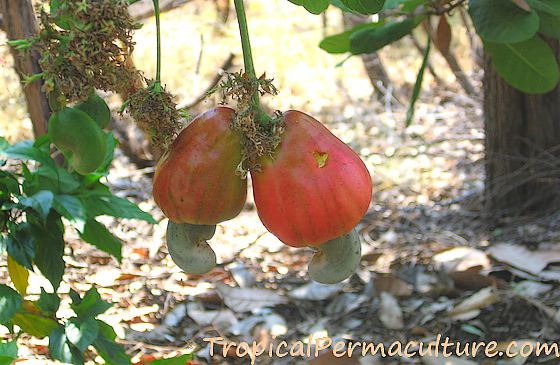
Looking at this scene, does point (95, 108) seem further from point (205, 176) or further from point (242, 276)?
point (242, 276)

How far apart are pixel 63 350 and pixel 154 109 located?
584 millimetres

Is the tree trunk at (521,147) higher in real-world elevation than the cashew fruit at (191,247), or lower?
lower

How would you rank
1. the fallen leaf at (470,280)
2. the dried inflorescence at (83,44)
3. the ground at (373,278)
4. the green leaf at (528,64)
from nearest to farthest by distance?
the dried inflorescence at (83,44) → the green leaf at (528,64) → the ground at (373,278) → the fallen leaf at (470,280)

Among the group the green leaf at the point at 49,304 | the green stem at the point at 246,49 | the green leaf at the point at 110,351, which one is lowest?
the green leaf at the point at 110,351

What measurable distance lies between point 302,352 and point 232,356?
15 cm

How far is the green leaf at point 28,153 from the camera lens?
1236mm

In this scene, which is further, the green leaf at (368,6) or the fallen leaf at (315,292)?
the fallen leaf at (315,292)

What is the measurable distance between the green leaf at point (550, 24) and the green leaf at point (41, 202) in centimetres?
82

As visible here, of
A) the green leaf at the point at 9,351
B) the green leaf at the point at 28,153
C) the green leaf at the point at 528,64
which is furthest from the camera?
the green leaf at the point at 528,64

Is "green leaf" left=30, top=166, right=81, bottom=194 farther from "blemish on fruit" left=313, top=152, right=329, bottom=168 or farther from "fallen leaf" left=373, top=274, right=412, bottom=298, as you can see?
"fallen leaf" left=373, top=274, right=412, bottom=298

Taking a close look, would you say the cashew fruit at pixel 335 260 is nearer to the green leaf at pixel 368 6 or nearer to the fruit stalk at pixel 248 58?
the fruit stalk at pixel 248 58

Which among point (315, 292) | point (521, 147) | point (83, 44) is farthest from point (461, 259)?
point (83, 44)

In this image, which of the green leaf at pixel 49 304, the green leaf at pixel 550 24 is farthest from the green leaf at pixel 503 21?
the green leaf at pixel 49 304

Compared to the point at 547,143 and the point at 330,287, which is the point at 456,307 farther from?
the point at 547,143
